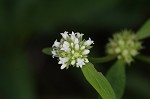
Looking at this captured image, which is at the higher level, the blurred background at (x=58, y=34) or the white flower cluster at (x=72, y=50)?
the blurred background at (x=58, y=34)

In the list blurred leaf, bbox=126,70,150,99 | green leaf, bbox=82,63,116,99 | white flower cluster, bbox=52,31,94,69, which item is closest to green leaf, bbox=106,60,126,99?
green leaf, bbox=82,63,116,99

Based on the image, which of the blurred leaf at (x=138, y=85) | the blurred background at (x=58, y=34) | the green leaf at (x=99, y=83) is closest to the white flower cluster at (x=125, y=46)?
the green leaf at (x=99, y=83)

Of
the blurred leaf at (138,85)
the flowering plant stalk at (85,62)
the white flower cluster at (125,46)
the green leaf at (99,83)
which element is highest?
the blurred leaf at (138,85)

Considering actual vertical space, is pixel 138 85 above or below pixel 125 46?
above

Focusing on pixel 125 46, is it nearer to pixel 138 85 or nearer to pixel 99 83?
pixel 99 83

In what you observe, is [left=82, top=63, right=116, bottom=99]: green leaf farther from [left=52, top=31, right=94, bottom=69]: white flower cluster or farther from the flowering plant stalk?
[left=52, top=31, right=94, bottom=69]: white flower cluster

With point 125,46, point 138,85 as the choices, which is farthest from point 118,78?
point 138,85

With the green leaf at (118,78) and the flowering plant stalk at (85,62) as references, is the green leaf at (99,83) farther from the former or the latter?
the green leaf at (118,78)
